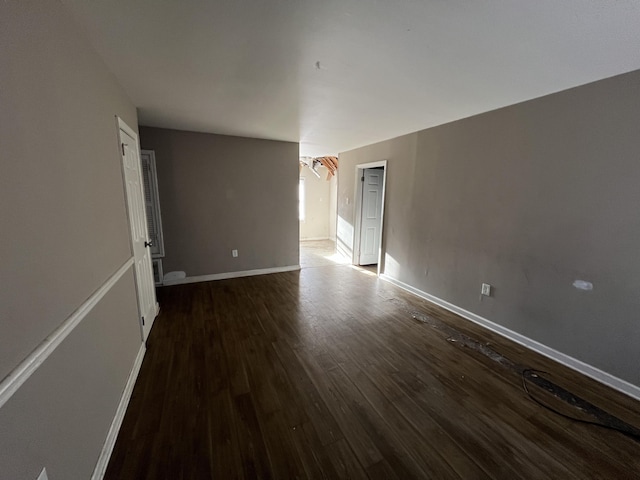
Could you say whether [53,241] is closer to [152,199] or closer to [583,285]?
[152,199]


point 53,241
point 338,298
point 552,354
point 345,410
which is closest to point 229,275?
point 338,298

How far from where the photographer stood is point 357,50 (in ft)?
5.43

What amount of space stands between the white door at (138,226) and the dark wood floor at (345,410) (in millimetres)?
293

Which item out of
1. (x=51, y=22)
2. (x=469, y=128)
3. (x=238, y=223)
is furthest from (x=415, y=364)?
(x=238, y=223)

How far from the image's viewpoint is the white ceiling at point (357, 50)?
1289 mm

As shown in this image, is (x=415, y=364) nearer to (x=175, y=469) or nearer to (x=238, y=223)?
(x=175, y=469)

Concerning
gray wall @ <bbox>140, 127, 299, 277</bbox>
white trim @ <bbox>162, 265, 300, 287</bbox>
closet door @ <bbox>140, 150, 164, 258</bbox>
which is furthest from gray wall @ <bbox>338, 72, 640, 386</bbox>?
closet door @ <bbox>140, 150, 164, 258</bbox>

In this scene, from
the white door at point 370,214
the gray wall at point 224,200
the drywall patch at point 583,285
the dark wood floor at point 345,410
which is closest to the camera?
the dark wood floor at point 345,410

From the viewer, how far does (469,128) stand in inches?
115

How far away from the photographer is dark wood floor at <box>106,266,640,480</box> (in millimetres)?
1392

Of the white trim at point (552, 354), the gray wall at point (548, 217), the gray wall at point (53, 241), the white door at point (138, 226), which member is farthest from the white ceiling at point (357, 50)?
the white trim at point (552, 354)

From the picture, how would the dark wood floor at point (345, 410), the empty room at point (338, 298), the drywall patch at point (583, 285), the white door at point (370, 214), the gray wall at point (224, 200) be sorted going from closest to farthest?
1. the empty room at point (338, 298)
2. the dark wood floor at point (345, 410)
3. the drywall patch at point (583, 285)
4. the gray wall at point (224, 200)
5. the white door at point (370, 214)

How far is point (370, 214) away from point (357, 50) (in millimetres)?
3851

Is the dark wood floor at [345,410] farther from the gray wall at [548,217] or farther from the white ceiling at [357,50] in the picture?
the white ceiling at [357,50]
